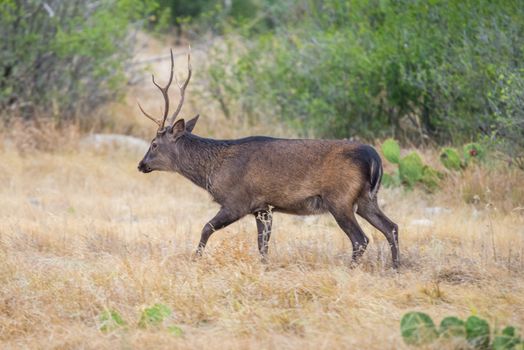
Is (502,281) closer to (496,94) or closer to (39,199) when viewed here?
(496,94)

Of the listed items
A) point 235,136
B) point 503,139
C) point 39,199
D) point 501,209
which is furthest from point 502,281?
point 235,136

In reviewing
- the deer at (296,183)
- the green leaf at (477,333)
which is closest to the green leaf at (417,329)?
the green leaf at (477,333)

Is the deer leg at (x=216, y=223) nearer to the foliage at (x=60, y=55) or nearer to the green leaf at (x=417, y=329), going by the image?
the green leaf at (x=417, y=329)

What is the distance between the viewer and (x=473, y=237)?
974 cm

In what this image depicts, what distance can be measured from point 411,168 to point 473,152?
0.86 metres

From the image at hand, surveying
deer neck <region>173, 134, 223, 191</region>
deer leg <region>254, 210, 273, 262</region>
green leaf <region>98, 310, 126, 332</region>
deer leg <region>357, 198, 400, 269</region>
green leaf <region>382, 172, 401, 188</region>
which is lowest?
green leaf <region>98, 310, 126, 332</region>

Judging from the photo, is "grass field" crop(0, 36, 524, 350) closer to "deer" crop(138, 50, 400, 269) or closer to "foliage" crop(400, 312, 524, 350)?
"foliage" crop(400, 312, 524, 350)

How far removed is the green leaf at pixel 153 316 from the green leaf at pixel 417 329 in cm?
182

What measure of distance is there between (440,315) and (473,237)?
320 centimetres

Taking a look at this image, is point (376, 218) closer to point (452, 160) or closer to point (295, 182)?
point (295, 182)

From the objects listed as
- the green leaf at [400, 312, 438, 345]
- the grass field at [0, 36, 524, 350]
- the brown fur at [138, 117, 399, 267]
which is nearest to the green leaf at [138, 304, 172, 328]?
the grass field at [0, 36, 524, 350]

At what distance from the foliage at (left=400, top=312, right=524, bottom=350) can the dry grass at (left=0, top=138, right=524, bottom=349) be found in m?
0.13

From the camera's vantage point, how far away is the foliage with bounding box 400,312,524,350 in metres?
5.75

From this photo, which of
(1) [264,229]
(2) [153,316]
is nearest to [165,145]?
(1) [264,229]
